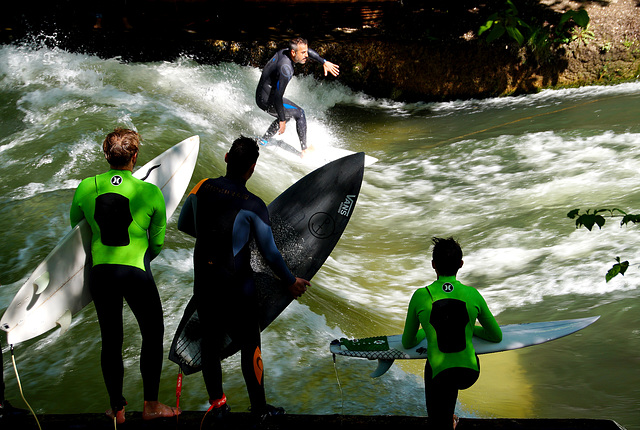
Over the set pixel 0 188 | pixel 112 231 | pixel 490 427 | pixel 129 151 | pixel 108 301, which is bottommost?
pixel 0 188

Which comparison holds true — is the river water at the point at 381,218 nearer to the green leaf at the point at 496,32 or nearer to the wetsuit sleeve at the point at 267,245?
the wetsuit sleeve at the point at 267,245

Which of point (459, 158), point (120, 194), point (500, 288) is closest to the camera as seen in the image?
point (120, 194)

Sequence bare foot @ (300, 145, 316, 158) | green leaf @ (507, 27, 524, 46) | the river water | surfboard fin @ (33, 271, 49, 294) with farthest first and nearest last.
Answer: green leaf @ (507, 27, 524, 46) → bare foot @ (300, 145, 316, 158) → the river water → surfboard fin @ (33, 271, 49, 294)

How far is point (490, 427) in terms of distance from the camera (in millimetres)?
2463

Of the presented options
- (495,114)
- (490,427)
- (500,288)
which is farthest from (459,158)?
(490,427)

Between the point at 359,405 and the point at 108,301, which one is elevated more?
the point at 108,301

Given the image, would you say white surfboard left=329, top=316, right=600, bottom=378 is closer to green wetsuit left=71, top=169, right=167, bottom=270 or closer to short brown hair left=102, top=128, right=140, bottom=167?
green wetsuit left=71, top=169, right=167, bottom=270

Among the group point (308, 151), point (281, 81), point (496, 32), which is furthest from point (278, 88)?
point (496, 32)

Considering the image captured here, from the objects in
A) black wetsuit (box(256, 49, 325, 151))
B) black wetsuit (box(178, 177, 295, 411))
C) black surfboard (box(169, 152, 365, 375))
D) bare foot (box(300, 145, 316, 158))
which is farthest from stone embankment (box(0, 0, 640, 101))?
black wetsuit (box(178, 177, 295, 411))

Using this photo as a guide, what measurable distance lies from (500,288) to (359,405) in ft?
6.92

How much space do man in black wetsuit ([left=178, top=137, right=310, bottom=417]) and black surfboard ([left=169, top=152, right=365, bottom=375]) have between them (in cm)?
40

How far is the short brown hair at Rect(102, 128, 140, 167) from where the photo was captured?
8.00 ft

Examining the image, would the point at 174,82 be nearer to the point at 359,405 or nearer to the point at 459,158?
the point at 459,158

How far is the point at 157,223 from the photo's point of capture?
8.25ft
